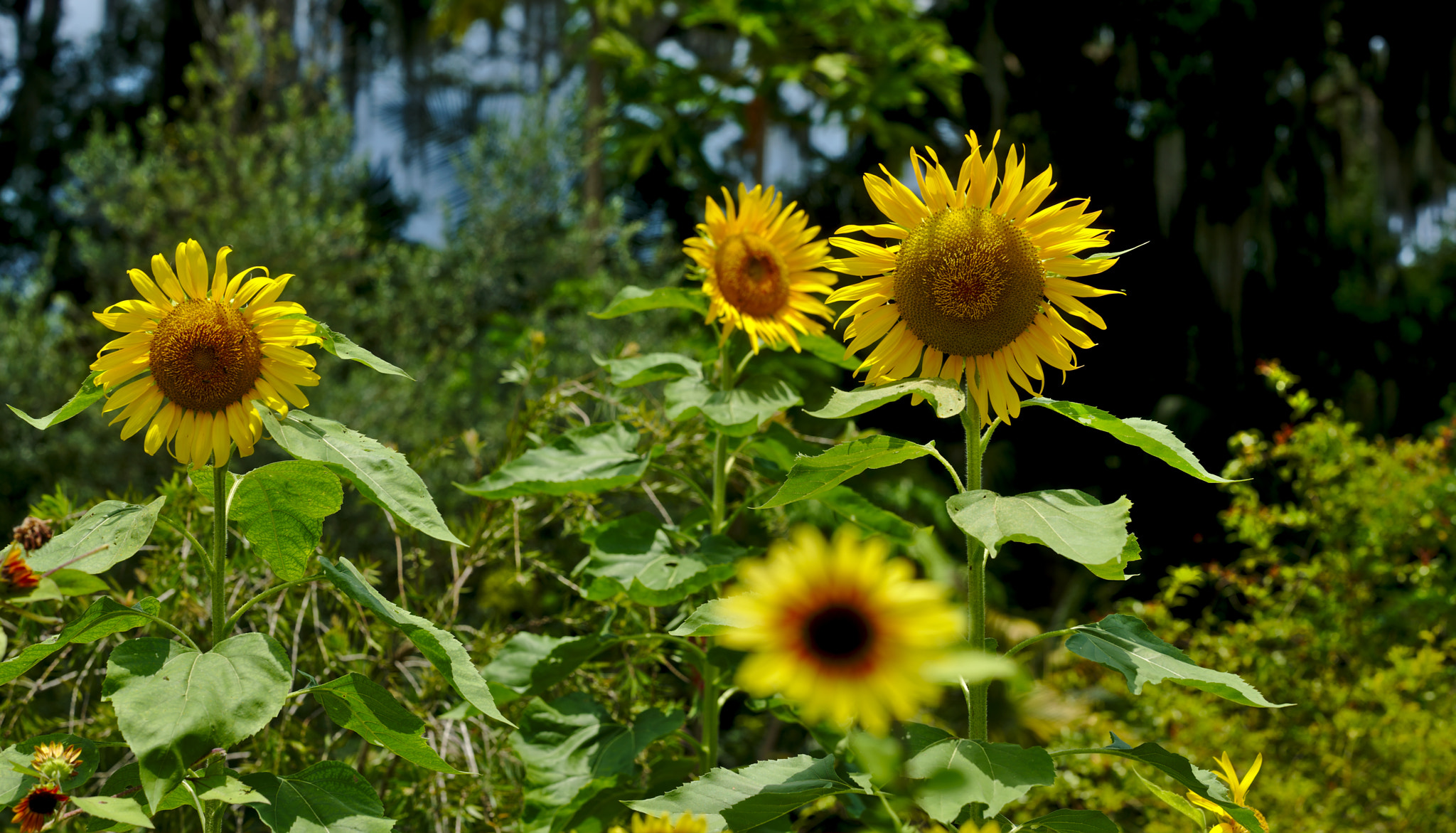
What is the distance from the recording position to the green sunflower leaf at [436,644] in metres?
1.12

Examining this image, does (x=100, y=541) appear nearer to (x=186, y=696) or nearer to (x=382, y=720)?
(x=186, y=696)

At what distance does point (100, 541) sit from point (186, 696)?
0.83 ft

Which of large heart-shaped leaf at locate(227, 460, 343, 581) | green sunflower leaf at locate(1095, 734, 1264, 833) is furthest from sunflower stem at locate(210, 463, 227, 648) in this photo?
green sunflower leaf at locate(1095, 734, 1264, 833)

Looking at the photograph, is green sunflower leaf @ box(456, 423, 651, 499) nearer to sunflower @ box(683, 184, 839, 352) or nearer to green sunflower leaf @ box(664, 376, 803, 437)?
green sunflower leaf @ box(664, 376, 803, 437)

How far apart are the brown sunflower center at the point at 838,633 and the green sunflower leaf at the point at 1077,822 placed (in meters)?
0.64

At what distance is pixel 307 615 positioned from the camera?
227cm

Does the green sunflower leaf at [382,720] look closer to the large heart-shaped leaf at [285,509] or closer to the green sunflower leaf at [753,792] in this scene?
the large heart-shaped leaf at [285,509]

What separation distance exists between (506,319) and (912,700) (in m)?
5.76

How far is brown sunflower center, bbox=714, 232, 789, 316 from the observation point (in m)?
1.81

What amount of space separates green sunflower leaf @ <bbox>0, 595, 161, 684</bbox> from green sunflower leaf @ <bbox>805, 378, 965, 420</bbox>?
80 centimetres

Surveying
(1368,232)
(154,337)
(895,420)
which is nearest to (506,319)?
(895,420)

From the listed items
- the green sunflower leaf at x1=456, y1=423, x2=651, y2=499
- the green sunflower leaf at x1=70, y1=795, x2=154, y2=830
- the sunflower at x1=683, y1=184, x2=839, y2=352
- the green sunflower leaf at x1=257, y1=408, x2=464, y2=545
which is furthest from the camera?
the sunflower at x1=683, y1=184, x2=839, y2=352

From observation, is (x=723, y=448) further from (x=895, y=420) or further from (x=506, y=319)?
(x=895, y=420)

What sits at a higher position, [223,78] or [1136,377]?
[223,78]
